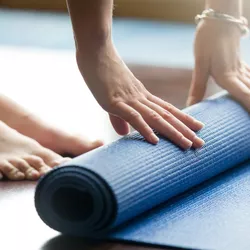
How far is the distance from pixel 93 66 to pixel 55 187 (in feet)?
0.98

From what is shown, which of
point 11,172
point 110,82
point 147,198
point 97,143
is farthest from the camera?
point 97,143

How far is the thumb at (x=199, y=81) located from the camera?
2.11 meters

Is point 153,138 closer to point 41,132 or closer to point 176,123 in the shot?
point 176,123

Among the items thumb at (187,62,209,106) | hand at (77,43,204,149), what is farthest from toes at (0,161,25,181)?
thumb at (187,62,209,106)

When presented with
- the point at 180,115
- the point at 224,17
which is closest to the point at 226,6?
the point at 224,17

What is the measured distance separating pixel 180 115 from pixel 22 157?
412 mm

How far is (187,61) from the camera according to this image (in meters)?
3.43

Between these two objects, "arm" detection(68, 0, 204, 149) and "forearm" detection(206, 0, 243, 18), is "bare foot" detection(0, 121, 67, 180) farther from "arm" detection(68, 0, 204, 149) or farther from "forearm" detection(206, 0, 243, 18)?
"forearm" detection(206, 0, 243, 18)

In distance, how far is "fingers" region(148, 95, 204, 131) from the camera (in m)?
1.78

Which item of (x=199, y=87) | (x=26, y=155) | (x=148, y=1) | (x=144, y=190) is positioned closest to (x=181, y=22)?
(x=148, y=1)

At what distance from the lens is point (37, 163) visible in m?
1.94

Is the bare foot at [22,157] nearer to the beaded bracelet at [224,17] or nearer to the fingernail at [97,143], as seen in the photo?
the fingernail at [97,143]

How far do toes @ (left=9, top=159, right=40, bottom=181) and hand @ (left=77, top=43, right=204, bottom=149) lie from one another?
266 mm

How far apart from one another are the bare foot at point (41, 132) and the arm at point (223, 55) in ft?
1.09
